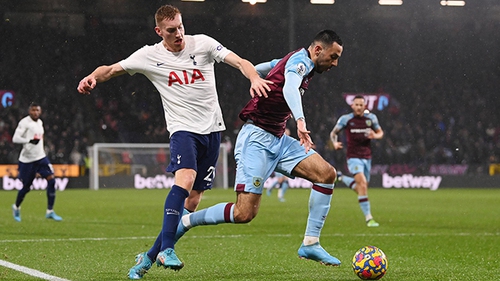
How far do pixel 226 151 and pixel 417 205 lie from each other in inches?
472

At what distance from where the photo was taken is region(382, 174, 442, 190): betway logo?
1172 inches

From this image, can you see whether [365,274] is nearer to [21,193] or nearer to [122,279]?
[122,279]

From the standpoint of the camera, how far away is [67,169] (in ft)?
93.4

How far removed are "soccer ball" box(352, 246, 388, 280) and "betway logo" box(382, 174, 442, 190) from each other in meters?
24.7

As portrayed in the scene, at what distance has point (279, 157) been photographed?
20.7 feet

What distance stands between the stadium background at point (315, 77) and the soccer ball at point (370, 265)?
2321 centimetres

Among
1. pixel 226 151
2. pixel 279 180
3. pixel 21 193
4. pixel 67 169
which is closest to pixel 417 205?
pixel 279 180

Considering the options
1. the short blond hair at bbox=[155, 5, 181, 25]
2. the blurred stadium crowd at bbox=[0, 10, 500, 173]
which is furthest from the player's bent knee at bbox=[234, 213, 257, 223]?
the blurred stadium crowd at bbox=[0, 10, 500, 173]

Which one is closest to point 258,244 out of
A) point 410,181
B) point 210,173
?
point 210,173

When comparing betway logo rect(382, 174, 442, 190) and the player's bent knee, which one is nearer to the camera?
the player's bent knee

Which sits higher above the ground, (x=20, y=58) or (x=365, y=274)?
(x=20, y=58)

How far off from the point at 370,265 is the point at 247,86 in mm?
27441

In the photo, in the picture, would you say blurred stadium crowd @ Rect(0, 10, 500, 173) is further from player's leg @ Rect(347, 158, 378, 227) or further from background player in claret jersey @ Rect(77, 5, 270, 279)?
background player in claret jersey @ Rect(77, 5, 270, 279)

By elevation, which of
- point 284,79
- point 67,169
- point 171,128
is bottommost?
point 67,169
